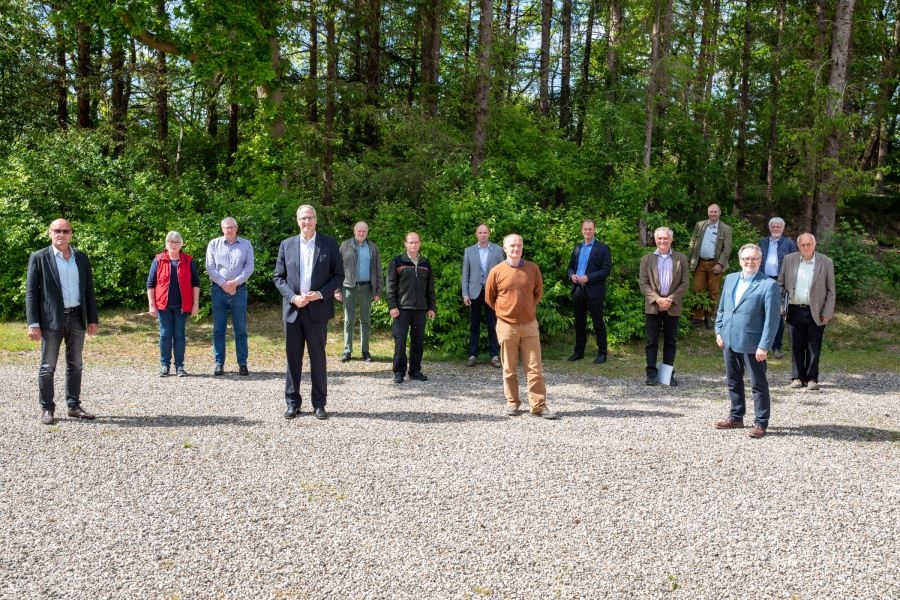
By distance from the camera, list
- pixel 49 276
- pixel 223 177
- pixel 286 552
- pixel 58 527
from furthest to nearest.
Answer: pixel 223 177
pixel 49 276
pixel 58 527
pixel 286 552

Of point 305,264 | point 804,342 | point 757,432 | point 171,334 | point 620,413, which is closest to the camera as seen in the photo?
point 757,432

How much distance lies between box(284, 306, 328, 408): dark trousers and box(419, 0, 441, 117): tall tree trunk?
434 inches

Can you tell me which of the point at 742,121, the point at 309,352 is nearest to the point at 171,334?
the point at 309,352

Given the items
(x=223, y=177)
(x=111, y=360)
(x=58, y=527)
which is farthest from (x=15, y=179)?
(x=58, y=527)

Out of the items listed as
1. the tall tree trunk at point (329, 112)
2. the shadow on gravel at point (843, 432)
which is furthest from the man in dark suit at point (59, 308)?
the tall tree trunk at point (329, 112)

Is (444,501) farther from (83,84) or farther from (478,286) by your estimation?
(83,84)

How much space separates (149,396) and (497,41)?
10.6 m

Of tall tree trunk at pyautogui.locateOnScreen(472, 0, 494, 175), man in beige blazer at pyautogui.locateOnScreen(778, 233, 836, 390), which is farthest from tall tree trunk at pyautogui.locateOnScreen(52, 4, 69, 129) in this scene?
man in beige blazer at pyautogui.locateOnScreen(778, 233, 836, 390)

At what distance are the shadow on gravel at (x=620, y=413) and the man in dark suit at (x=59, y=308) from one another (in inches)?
187

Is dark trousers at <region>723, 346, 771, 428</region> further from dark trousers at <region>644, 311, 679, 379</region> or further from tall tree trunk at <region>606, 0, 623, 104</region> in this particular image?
tall tree trunk at <region>606, 0, 623, 104</region>

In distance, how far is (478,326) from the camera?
33.4 feet

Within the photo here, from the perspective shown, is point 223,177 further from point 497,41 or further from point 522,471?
point 522,471

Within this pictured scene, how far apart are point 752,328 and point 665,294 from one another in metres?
2.40

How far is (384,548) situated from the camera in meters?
4.05
